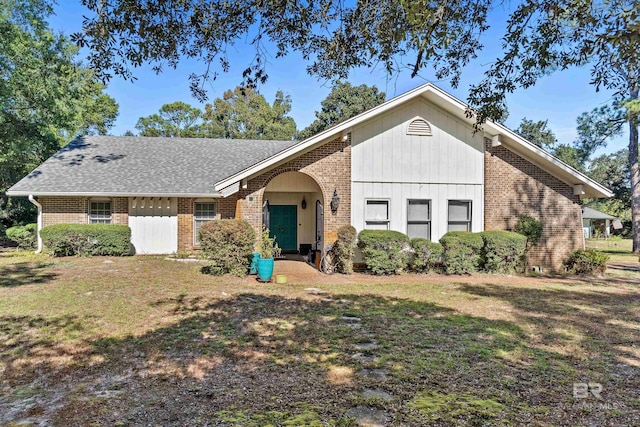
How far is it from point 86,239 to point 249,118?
96.8 feet

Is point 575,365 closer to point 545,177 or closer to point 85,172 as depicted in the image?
point 545,177

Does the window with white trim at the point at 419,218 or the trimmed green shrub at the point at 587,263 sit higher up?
the window with white trim at the point at 419,218

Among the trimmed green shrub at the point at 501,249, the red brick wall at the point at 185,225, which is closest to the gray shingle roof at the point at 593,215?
the trimmed green shrub at the point at 501,249

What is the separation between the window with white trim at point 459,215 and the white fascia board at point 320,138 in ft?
12.4

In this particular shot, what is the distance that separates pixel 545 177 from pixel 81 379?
13.8 meters

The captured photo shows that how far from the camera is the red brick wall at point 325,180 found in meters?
12.1

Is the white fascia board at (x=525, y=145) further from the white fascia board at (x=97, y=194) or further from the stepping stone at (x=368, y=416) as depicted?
the stepping stone at (x=368, y=416)

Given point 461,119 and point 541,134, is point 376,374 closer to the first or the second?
point 461,119

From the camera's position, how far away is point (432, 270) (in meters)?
12.4

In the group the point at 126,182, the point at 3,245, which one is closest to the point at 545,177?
the point at 126,182

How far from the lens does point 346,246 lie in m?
11.8

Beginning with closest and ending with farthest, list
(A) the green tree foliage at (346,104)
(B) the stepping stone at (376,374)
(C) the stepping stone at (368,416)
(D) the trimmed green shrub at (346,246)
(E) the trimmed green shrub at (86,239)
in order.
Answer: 1. (C) the stepping stone at (368,416)
2. (B) the stepping stone at (376,374)
3. (D) the trimmed green shrub at (346,246)
4. (E) the trimmed green shrub at (86,239)
5. (A) the green tree foliage at (346,104)

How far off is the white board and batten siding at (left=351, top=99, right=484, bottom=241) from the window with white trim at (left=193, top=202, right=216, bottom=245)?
636 cm

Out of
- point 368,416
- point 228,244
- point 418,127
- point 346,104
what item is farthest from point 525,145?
point 346,104
